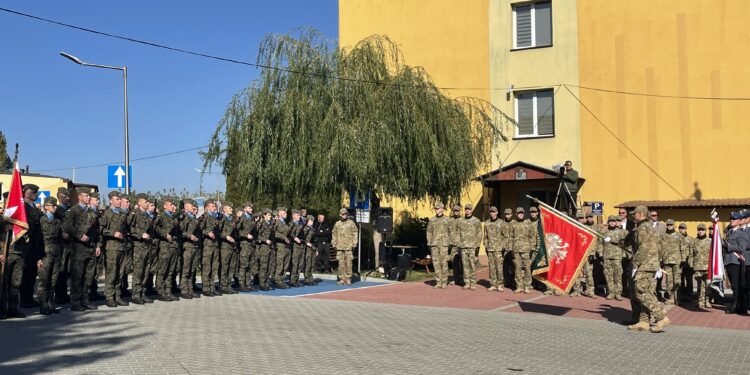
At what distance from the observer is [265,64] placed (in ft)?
66.1

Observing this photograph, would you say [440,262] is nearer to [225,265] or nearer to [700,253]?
[225,265]

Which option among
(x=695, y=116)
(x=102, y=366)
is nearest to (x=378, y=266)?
(x=695, y=116)

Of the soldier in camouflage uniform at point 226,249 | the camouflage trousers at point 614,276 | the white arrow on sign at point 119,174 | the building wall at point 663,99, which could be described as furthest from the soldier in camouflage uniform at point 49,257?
Answer: the building wall at point 663,99

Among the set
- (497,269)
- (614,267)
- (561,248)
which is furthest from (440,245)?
(561,248)

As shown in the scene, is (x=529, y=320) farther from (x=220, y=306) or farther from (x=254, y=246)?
(x=254, y=246)

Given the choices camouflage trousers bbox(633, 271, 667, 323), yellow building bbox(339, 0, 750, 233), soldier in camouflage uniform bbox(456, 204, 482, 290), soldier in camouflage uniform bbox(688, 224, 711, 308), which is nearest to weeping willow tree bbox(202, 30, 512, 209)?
soldier in camouflage uniform bbox(456, 204, 482, 290)

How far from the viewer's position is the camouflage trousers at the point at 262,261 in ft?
53.9

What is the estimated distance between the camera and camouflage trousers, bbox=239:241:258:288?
52.5ft

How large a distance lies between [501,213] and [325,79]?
9.13 meters

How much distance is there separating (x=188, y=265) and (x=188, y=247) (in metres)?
0.37

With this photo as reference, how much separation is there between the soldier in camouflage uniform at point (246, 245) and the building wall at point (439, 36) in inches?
398

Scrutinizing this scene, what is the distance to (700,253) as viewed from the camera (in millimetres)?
14438

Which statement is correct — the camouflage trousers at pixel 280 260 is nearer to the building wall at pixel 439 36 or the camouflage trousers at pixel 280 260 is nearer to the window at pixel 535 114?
the building wall at pixel 439 36

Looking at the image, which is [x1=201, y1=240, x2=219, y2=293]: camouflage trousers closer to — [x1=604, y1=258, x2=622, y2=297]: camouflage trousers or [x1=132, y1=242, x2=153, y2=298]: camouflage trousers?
[x1=132, y1=242, x2=153, y2=298]: camouflage trousers
